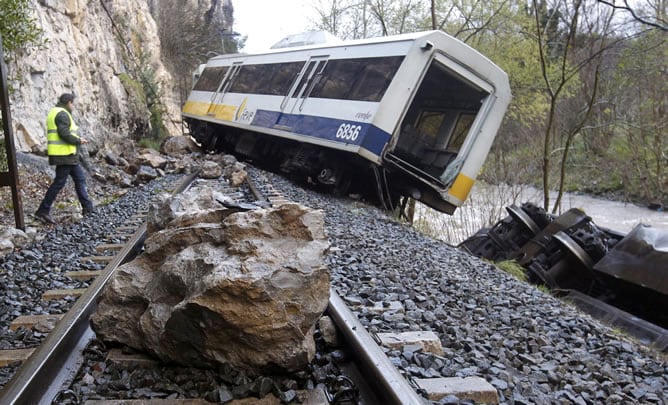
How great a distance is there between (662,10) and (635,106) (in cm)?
640

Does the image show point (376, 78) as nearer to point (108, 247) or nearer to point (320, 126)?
point (320, 126)

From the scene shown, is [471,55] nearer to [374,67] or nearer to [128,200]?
[374,67]

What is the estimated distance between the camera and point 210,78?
16.8m

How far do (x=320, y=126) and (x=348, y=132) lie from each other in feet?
2.77

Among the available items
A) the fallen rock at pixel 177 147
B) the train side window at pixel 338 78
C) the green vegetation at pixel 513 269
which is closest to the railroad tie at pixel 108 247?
the green vegetation at pixel 513 269

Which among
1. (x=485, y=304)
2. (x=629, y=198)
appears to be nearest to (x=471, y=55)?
(x=485, y=304)

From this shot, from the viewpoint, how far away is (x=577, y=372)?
3043 mm

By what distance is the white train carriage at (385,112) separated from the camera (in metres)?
8.86

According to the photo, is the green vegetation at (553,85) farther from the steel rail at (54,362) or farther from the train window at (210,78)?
the steel rail at (54,362)

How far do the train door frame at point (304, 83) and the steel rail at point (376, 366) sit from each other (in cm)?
821

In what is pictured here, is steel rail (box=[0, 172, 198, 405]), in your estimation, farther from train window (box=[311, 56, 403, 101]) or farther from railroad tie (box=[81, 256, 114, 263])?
train window (box=[311, 56, 403, 101])

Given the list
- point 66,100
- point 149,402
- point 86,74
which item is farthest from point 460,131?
point 86,74

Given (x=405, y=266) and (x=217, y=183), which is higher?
(x=405, y=266)

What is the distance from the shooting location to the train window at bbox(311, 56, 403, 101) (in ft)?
29.2
